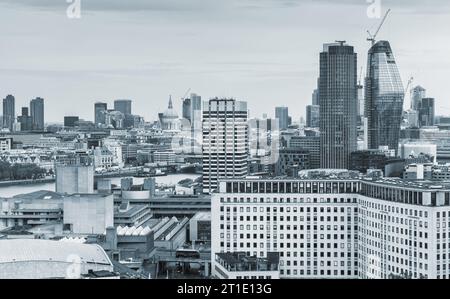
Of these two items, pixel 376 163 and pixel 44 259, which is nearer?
pixel 44 259

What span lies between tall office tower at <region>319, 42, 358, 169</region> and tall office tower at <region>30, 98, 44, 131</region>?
819 centimetres

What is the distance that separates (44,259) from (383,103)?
14.1m

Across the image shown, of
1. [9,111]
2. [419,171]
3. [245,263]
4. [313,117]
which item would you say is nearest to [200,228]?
[9,111]

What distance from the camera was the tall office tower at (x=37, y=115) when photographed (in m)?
6.10

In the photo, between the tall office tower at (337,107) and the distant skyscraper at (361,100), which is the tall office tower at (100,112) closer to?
the tall office tower at (337,107)

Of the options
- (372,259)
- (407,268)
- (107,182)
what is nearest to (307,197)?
(372,259)

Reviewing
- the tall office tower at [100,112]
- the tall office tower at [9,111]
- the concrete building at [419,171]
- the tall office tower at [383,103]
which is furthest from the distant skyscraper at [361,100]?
the tall office tower at [9,111]

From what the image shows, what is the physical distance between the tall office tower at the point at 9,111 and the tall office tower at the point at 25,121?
0.29ft

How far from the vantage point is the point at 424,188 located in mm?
5914

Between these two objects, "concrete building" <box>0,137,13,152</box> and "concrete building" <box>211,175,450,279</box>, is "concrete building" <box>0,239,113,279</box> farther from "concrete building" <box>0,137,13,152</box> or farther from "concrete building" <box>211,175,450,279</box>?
"concrete building" <box>0,137,13,152</box>

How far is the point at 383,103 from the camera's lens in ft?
54.7

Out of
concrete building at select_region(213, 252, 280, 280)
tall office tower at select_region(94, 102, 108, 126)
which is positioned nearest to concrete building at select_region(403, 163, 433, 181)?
tall office tower at select_region(94, 102, 108, 126)

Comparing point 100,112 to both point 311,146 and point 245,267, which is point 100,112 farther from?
point 311,146
